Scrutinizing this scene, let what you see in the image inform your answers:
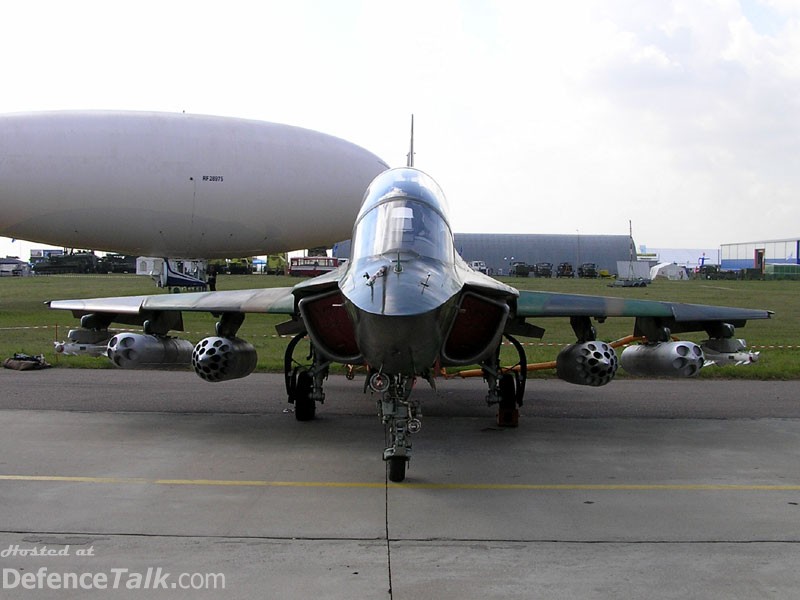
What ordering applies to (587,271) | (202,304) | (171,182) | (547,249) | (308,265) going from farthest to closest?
(547,249), (587,271), (308,265), (171,182), (202,304)

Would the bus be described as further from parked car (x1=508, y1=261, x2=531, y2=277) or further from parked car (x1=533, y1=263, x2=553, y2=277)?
parked car (x1=533, y1=263, x2=553, y2=277)

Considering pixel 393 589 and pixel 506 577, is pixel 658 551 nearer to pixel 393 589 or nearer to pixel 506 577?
pixel 506 577

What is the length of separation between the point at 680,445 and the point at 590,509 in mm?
3635

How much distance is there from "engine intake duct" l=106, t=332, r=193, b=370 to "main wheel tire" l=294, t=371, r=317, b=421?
2399 millimetres

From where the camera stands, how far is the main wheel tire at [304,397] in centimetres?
1209

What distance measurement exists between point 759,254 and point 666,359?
130014 mm

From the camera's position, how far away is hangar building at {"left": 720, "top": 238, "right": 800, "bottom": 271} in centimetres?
13100

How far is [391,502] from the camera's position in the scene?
7.87 meters

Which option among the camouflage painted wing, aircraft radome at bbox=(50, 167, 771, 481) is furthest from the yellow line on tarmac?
the camouflage painted wing

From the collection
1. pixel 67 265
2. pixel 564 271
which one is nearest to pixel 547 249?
pixel 564 271

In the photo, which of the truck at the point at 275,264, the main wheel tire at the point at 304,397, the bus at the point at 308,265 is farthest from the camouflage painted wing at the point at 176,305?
the truck at the point at 275,264

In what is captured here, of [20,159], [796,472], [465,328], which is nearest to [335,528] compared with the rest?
[465,328]

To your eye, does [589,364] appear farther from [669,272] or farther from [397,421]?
[669,272]

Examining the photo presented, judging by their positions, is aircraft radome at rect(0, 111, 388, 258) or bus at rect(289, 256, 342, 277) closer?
aircraft radome at rect(0, 111, 388, 258)
